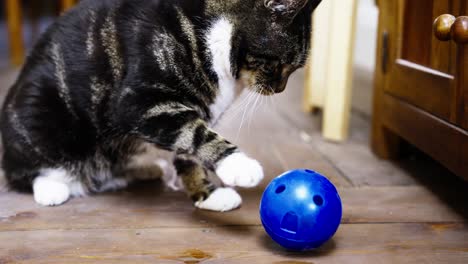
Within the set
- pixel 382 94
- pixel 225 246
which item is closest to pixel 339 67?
pixel 382 94

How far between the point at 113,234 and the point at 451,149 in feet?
2.10

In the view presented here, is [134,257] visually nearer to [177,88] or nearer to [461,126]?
[177,88]

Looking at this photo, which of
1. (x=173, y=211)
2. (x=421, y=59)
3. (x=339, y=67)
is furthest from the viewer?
(x=339, y=67)

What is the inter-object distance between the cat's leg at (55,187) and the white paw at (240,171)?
15.6 inches

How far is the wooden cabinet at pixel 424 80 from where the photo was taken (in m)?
0.98

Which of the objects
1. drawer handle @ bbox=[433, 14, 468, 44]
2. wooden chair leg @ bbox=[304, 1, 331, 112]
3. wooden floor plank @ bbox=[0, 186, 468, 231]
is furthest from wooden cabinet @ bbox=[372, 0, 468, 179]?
wooden chair leg @ bbox=[304, 1, 331, 112]

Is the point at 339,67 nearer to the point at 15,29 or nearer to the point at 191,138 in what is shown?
the point at 191,138

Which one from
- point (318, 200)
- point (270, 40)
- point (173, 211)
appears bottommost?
point (173, 211)

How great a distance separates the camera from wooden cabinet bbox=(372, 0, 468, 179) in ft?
3.21

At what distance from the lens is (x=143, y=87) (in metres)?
1.01

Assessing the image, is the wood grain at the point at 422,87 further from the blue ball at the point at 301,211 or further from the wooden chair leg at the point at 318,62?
the wooden chair leg at the point at 318,62

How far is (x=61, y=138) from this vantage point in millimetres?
1127

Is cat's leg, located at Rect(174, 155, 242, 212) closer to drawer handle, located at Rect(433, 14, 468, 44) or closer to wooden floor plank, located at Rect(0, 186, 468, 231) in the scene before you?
wooden floor plank, located at Rect(0, 186, 468, 231)

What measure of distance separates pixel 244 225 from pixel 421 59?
0.56m
